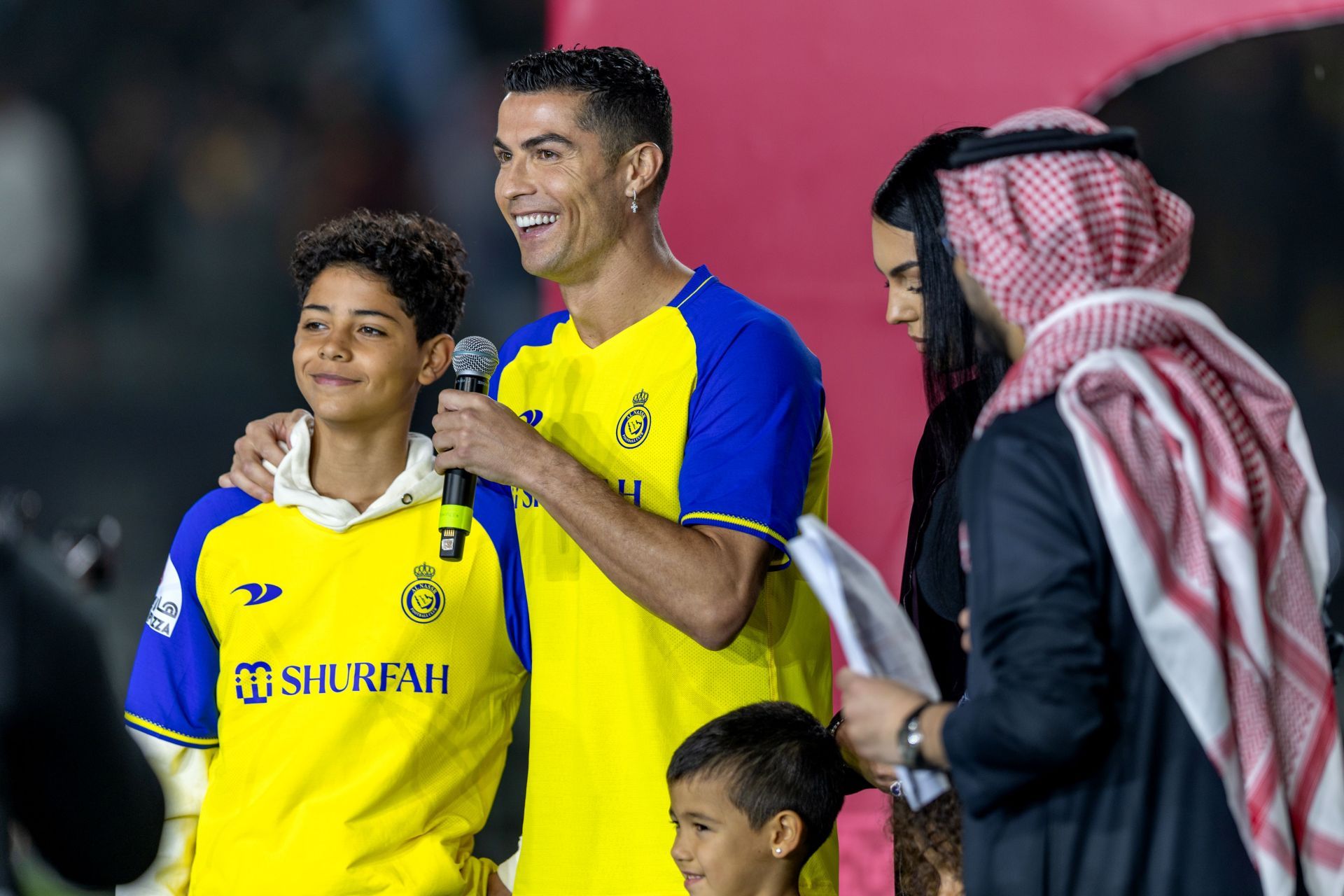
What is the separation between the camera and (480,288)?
344 centimetres

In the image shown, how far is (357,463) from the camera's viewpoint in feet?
7.93

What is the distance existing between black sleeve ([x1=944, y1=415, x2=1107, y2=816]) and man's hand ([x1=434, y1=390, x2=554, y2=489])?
80 cm

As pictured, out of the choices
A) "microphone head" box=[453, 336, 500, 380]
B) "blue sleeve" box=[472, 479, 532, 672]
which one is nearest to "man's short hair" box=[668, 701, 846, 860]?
"blue sleeve" box=[472, 479, 532, 672]

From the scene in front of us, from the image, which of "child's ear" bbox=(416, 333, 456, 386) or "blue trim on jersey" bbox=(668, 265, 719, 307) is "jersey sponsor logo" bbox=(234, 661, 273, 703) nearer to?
"child's ear" bbox=(416, 333, 456, 386)

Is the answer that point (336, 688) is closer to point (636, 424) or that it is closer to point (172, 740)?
point (172, 740)

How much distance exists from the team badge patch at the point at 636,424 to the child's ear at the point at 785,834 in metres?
0.59

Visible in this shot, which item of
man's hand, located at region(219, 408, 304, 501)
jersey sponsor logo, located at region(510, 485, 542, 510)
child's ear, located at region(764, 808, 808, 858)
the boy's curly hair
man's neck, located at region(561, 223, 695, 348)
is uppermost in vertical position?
man's neck, located at region(561, 223, 695, 348)

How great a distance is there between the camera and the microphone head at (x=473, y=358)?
216 cm

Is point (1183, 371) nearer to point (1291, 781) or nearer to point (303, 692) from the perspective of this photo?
point (1291, 781)

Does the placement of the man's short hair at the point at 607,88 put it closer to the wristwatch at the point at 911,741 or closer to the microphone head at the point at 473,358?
the microphone head at the point at 473,358

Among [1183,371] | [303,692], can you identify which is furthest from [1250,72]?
[303,692]

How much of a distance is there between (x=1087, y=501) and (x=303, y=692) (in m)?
1.34

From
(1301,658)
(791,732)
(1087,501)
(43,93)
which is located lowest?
(791,732)

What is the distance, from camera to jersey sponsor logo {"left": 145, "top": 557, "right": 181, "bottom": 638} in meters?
2.34
